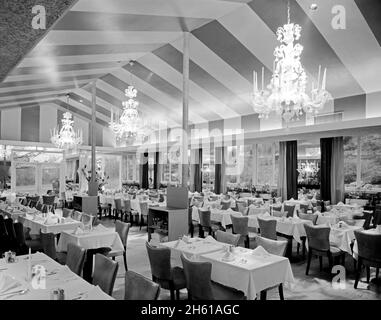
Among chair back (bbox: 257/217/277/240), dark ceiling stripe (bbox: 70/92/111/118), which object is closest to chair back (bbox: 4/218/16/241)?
chair back (bbox: 257/217/277/240)

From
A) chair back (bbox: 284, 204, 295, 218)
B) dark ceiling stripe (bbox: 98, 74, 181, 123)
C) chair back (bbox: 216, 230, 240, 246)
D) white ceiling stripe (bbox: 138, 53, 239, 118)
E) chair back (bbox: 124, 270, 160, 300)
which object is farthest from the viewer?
dark ceiling stripe (bbox: 98, 74, 181, 123)

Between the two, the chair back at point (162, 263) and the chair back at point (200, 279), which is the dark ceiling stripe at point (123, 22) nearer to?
the chair back at point (162, 263)

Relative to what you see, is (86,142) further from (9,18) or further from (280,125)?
(9,18)

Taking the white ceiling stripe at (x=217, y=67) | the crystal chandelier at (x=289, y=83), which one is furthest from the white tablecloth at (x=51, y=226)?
the white ceiling stripe at (x=217, y=67)

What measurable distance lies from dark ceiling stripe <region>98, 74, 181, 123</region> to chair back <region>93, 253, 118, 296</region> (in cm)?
840

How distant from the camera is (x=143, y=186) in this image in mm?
18062

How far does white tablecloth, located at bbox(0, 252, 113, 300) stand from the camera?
267 cm

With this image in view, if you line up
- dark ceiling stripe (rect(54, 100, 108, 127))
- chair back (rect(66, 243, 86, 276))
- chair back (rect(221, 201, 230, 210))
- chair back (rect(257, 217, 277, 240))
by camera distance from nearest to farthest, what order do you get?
1. chair back (rect(66, 243, 86, 276))
2. chair back (rect(257, 217, 277, 240))
3. chair back (rect(221, 201, 230, 210))
4. dark ceiling stripe (rect(54, 100, 108, 127))

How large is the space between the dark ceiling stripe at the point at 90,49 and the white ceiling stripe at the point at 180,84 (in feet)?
3.25

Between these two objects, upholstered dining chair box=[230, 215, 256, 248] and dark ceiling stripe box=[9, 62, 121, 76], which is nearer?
upholstered dining chair box=[230, 215, 256, 248]

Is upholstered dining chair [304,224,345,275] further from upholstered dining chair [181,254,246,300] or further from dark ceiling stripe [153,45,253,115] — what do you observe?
dark ceiling stripe [153,45,253,115]

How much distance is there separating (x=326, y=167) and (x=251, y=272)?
8.32 meters

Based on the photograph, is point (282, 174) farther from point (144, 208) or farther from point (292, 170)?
point (144, 208)
